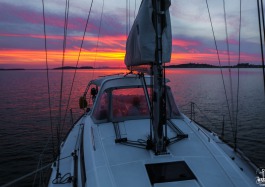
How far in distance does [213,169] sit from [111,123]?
9.36 ft

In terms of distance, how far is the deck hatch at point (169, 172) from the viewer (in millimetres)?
4070

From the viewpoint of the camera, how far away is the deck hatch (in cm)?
407

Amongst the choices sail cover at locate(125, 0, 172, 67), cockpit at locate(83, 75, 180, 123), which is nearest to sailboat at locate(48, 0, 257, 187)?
sail cover at locate(125, 0, 172, 67)

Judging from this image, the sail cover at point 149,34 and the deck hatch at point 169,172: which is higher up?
the sail cover at point 149,34

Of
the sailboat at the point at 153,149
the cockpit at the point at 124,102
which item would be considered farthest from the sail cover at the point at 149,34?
the cockpit at the point at 124,102

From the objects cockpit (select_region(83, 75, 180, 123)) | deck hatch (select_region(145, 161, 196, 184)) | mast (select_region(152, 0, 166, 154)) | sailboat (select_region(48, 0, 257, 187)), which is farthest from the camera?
cockpit (select_region(83, 75, 180, 123))

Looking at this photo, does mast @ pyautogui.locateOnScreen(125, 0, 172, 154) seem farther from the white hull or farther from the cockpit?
the cockpit

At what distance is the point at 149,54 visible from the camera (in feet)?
15.2

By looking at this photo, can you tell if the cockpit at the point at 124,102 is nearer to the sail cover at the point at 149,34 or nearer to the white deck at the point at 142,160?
the white deck at the point at 142,160

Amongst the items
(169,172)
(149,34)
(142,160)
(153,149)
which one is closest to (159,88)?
(149,34)

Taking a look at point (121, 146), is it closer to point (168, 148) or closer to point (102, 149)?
point (102, 149)

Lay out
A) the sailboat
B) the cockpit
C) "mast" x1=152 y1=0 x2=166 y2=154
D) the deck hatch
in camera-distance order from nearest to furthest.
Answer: the deck hatch
the sailboat
"mast" x1=152 y1=0 x2=166 y2=154
the cockpit

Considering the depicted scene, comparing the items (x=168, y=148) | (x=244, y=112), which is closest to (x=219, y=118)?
(x=244, y=112)

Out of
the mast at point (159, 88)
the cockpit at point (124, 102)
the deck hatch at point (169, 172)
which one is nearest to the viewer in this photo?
Answer: the deck hatch at point (169, 172)
